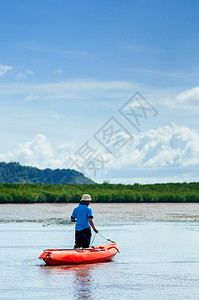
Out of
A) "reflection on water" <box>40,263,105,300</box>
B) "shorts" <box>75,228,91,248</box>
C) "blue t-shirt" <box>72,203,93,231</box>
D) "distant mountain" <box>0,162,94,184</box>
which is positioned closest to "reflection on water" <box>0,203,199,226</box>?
"shorts" <box>75,228,91,248</box>

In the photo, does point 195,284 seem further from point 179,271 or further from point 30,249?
point 30,249

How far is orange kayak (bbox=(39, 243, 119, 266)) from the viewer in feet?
49.6

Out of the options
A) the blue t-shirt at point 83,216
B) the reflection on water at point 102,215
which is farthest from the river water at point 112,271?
the reflection on water at point 102,215

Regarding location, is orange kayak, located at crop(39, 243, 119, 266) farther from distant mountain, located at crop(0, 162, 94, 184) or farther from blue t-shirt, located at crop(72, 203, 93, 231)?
distant mountain, located at crop(0, 162, 94, 184)

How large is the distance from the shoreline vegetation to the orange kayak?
124 ft

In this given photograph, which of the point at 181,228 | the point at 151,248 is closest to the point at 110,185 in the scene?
the point at 181,228

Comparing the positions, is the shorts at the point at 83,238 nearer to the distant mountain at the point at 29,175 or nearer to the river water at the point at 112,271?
the river water at the point at 112,271

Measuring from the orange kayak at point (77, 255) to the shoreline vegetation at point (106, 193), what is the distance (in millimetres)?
37749

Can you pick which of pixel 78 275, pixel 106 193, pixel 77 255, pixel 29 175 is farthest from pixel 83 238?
pixel 29 175

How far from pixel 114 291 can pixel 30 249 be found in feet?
23.7

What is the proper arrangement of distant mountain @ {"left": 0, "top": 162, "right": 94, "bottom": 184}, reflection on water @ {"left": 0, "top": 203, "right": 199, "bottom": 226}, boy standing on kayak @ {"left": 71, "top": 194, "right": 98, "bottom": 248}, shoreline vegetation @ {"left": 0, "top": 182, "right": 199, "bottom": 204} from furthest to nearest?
1. distant mountain @ {"left": 0, "top": 162, "right": 94, "bottom": 184}
2. shoreline vegetation @ {"left": 0, "top": 182, "right": 199, "bottom": 204}
3. reflection on water @ {"left": 0, "top": 203, "right": 199, "bottom": 226}
4. boy standing on kayak @ {"left": 71, "top": 194, "right": 98, "bottom": 248}

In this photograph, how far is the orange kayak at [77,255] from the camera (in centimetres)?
1513

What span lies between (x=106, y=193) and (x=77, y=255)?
4276cm

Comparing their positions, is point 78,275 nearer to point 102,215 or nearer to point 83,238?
point 83,238
